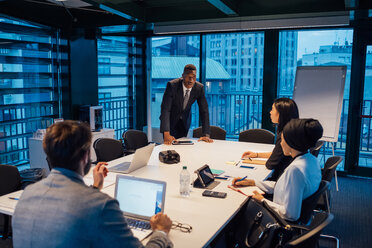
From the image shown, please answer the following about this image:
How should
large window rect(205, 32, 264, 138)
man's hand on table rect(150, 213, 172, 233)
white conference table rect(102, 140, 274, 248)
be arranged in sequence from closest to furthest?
man's hand on table rect(150, 213, 172, 233) → white conference table rect(102, 140, 274, 248) → large window rect(205, 32, 264, 138)

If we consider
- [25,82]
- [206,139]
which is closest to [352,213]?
[206,139]

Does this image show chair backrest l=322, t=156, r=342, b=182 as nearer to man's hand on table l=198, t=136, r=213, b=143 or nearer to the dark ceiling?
man's hand on table l=198, t=136, r=213, b=143

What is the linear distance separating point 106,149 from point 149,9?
3.00 m

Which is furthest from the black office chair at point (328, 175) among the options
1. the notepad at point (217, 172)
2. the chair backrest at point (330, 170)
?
the notepad at point (217, 172)

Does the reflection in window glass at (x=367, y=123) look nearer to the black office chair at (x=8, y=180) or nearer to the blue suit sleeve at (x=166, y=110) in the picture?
the blue suit sleeve at (x=166, y=110)

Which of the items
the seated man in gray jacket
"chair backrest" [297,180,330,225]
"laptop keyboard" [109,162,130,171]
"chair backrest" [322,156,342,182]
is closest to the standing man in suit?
"laptop keyboard" [109,162,130,171]

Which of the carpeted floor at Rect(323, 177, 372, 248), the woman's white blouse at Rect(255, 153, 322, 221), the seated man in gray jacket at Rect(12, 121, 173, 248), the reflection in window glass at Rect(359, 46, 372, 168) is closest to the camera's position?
the seated man in gray jacket at Rect(12, 121, 173, 248)

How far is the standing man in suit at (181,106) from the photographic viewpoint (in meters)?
4.45

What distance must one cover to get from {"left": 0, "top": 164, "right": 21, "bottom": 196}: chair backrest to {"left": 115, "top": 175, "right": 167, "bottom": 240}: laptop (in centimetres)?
128

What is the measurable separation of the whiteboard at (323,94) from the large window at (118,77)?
3410 mm

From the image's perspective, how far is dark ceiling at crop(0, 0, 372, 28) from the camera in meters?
4.61

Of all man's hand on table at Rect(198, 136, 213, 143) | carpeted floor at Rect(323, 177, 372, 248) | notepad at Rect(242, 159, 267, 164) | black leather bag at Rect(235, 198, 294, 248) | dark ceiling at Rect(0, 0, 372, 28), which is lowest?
carpeted floor at Rect(323, 177, 372, 248)

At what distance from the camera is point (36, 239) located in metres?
1.28

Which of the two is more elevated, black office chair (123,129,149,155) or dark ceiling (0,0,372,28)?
dark ceiling (0,0,372,28)
